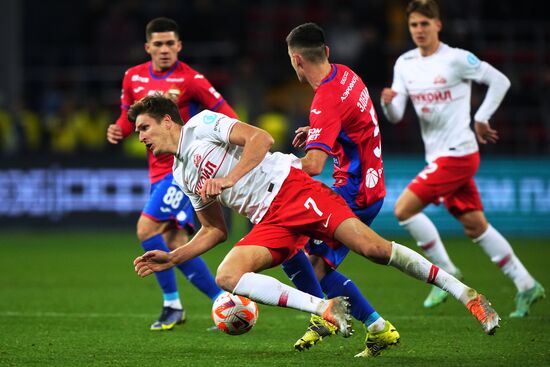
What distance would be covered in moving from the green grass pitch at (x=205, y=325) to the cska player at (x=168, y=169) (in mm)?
385

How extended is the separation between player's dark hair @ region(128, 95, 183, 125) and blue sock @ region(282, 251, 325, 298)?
1245mm

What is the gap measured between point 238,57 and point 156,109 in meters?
13.1

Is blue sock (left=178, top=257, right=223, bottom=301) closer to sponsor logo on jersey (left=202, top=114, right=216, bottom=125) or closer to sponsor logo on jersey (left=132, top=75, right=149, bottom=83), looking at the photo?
sponsor logo on jersey (left=132, top=75, right=149, bottom=83)

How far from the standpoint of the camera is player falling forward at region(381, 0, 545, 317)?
8.95 meters

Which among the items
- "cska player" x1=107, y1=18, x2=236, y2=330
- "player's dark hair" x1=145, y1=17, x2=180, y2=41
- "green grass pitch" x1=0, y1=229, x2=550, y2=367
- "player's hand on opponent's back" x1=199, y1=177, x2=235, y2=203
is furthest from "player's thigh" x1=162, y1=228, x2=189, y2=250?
"player's hand on opponent's back" x1=199, y1=177, x2=235, y2=203

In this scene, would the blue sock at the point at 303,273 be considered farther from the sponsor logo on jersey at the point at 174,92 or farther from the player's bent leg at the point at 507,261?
the player's bent leg at the point at 507,261

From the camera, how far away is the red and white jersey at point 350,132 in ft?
21.8

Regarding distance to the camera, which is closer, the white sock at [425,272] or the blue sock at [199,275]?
the white sock at [425,272]

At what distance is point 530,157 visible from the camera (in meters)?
16.2

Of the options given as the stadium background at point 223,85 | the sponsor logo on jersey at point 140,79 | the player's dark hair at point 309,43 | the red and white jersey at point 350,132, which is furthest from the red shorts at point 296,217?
the stadium background at point 223,85

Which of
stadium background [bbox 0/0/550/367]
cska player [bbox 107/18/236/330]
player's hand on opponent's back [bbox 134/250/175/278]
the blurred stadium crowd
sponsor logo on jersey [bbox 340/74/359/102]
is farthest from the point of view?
the blurred stadium crowd

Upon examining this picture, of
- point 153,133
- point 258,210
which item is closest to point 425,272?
point 258,210

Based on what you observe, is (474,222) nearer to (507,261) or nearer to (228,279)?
(507,261)

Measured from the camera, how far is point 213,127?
6316 millimetres
